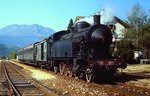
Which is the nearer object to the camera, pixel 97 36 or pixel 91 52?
pixel 91 52

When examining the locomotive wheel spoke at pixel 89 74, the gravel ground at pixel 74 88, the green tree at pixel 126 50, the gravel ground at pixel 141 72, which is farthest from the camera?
the green tree at pixel 126 50

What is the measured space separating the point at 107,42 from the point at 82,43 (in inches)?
62.4

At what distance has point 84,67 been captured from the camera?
14156 mm

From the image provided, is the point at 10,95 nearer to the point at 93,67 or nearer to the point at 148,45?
the point at 93,67

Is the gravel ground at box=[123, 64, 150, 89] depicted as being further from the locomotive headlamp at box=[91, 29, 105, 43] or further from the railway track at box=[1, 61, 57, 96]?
the railway track at box=[1, 61, 57, 96]

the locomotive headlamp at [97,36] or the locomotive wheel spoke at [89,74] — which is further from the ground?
the locomotive headlamp at [97,36]

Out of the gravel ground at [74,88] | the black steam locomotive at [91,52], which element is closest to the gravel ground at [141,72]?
the black steam locomotive at [91,52]

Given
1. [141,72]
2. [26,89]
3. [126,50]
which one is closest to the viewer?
[26,89]

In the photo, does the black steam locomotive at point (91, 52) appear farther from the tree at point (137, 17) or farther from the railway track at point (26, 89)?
the tree at point (137, 17)

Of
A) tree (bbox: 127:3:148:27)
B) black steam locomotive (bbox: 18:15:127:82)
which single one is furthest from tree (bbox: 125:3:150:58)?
black steam locomotive (bbox: 18:15:127:82)

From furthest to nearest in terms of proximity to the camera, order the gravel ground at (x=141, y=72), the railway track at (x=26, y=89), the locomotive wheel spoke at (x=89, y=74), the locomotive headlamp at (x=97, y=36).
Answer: the locomotive headlamp at (x=97, y=36)
the locomotive wheel spoke at (x=89, y=74)
the gravel ground at (x=141, y=72)
the railway track at (x=26, y=89)

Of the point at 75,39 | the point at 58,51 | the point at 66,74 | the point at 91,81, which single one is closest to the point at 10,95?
the point at 91,81

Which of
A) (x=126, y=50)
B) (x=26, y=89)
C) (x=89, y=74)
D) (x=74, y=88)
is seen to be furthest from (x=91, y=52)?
(x=126, y=50)

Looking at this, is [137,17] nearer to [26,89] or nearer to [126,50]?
[126,50]
